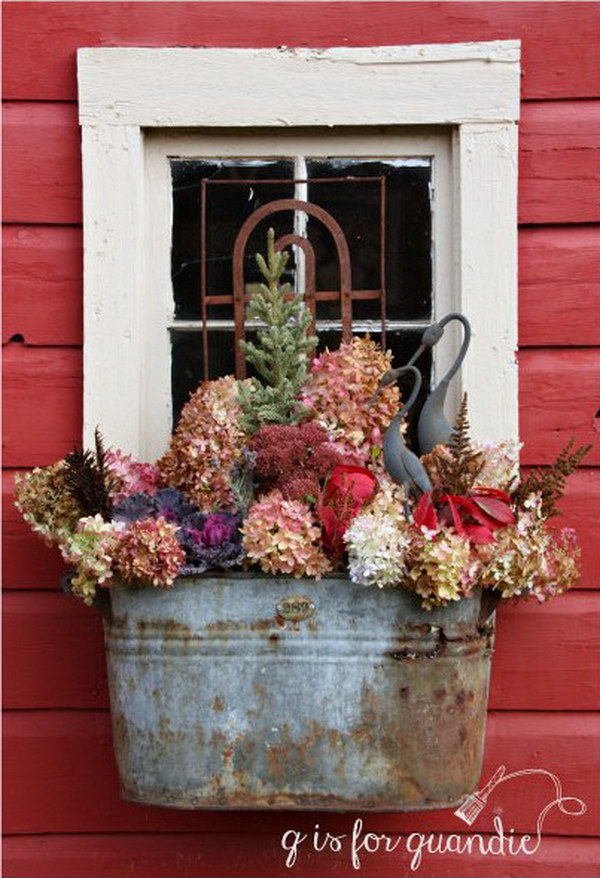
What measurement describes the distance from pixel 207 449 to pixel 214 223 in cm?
53

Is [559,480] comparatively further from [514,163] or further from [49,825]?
[49,825]

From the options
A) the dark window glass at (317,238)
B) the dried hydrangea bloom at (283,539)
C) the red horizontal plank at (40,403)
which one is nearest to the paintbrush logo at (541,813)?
the dried hydrangea bloom at (283,539)

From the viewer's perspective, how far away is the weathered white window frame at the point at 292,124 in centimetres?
254

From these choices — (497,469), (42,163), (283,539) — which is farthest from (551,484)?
(42,163)

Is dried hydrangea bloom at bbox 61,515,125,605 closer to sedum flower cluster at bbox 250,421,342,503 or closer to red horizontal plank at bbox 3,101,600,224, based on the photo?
sedum flower cluster at bbox 250,421,342,503

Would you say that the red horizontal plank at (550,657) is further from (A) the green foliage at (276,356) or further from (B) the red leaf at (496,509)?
(A) the green foliage at (276,356)

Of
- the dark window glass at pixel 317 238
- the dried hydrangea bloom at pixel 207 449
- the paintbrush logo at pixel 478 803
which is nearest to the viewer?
the dried hydrangea bloom at pixel 207 449

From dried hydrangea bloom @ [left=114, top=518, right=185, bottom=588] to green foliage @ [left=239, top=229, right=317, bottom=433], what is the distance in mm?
303

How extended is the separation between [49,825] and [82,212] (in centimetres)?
115

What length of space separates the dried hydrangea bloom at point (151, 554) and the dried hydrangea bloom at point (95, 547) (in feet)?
0.08

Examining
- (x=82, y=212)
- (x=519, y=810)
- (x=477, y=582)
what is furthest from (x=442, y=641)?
(x=82, y=212)

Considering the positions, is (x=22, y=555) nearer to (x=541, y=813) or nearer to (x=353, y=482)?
(x=353, y=482)

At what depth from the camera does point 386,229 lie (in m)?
2.64

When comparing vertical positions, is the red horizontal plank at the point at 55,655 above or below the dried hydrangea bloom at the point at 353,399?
below
